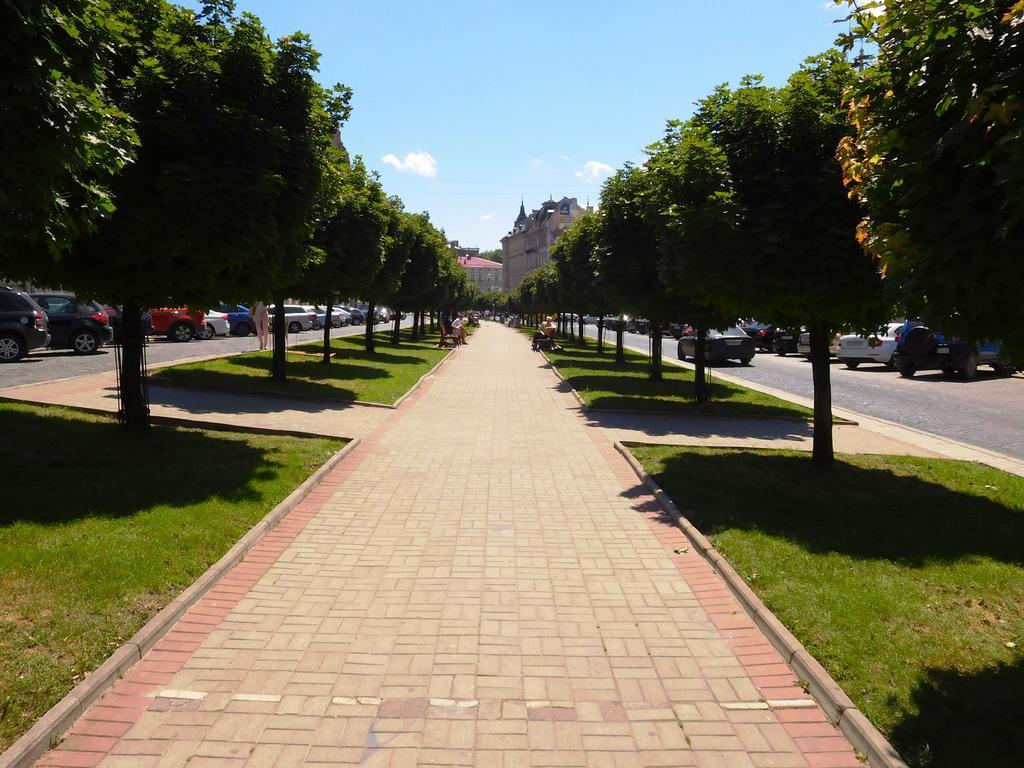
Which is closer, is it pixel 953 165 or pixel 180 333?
pixel 953 165

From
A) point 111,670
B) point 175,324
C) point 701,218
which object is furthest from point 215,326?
point 111,670

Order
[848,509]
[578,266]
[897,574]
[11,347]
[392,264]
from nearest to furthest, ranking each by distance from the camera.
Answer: [897,574] → [848,509] → [11,347] → [392,264] → [578,266]

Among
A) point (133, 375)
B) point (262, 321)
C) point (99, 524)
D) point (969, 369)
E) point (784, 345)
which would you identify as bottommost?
point (99, 524)

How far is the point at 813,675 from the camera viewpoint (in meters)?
4.14

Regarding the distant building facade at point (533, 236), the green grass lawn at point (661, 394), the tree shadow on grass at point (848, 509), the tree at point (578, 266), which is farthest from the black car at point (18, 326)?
the distant building facade at point (533, 236)

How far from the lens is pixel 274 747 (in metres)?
3.52

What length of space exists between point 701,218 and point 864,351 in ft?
68.8

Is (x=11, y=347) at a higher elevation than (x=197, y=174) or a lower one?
lower

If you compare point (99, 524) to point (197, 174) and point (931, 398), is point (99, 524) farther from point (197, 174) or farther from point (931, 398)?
point (931, 398)

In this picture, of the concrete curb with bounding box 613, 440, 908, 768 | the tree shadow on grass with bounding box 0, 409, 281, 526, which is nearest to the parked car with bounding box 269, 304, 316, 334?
the tree shadow on grass with bounding box 0, 409, 281, 526

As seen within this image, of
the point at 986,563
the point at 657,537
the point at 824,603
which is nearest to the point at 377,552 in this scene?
the point at 657,537

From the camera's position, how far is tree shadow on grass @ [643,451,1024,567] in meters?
6.48

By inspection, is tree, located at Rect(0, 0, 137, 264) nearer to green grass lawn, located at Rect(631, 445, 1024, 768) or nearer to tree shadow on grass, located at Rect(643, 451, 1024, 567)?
green grass lawn, located at Rect(631, 445, 1024, 768)

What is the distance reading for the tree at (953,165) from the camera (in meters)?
3.62
